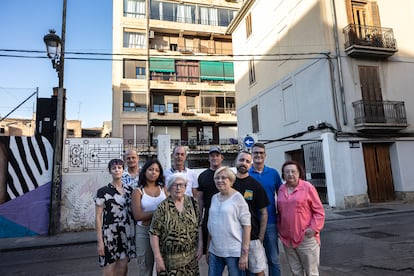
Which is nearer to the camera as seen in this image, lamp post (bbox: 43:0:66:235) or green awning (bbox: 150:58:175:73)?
lamp post (bbox: 43:0:66:235)

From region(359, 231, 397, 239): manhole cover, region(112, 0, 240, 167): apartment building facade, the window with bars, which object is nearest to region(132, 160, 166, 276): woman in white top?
region(359, 231, 397, 239): manhole cover

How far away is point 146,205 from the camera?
3.08 m

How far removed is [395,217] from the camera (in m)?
9.45

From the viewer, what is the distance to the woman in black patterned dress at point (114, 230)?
328cm

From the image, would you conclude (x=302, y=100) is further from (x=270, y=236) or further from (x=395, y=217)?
(x=270, y=236)

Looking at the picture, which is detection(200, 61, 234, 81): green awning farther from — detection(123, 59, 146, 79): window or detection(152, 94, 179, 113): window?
detection(123, 59, 146, 79): window

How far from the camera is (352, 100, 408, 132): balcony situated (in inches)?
485

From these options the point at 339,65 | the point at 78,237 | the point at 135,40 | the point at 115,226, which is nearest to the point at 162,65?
the point at 135,40

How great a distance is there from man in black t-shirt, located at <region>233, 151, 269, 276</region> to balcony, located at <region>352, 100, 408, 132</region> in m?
11.0

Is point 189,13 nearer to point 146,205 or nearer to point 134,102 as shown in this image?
point 134,102

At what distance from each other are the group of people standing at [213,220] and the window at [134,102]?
22.5m

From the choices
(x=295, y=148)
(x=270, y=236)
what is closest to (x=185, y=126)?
(x=295, y=148)

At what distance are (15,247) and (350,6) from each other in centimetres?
1635

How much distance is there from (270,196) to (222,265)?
109 cm
